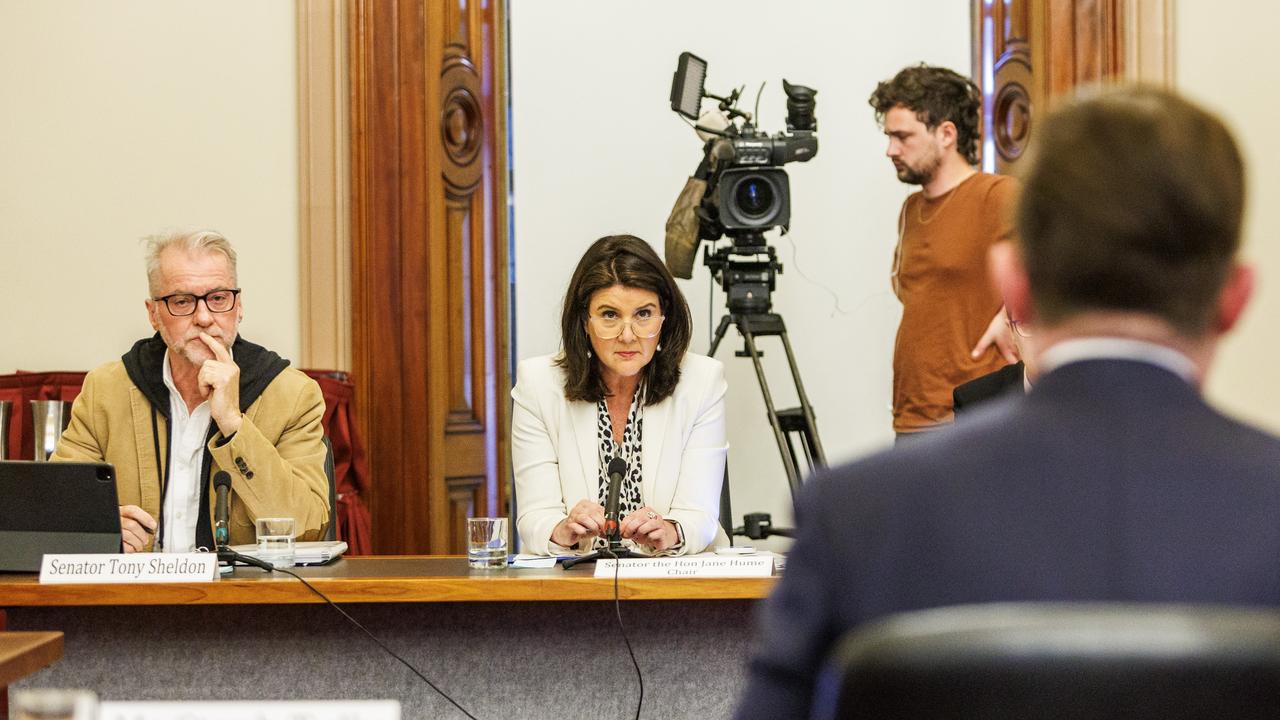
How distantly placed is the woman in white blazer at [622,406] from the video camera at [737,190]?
1.95 ft

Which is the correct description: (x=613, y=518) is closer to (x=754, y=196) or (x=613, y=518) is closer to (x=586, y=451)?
(x=586, y=451)

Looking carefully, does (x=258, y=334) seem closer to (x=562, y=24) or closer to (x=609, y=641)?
(x=562, y=24)

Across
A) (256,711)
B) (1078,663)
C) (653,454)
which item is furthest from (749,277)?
(1078,663)

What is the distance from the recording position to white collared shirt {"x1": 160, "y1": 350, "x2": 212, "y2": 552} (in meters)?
2.55

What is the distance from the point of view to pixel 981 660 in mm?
674

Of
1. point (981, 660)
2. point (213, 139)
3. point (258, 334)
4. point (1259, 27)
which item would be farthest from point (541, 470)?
point (1259, 27)

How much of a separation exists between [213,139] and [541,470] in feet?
5.97

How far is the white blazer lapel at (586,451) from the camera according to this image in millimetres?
2700

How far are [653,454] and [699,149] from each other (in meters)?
1.79

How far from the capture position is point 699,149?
14.0ft

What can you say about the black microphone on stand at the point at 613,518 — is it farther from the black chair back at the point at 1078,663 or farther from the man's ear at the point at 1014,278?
the black chair back at the point at 1078,663

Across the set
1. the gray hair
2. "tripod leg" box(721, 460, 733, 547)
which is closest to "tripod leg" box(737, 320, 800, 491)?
"tripod leg" box(721, 460, 733, 547)

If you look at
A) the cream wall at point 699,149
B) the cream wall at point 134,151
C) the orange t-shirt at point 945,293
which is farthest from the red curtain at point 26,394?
the orange t-shirt at point 945,293

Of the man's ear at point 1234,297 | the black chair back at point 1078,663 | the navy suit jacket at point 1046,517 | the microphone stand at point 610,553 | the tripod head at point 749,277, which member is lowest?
the microphone stand at point 610,553
